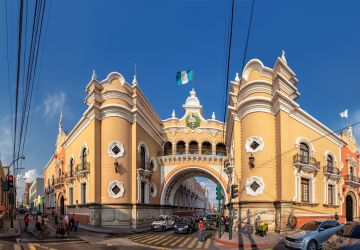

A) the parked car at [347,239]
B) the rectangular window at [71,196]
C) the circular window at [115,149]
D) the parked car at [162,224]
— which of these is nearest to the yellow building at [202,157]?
the circular window at [115,149]

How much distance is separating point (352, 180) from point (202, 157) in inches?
673

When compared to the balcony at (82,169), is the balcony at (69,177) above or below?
below

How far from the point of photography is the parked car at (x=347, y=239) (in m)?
10.2

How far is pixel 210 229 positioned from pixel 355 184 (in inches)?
587

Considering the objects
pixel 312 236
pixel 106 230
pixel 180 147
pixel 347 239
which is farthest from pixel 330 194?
pixel 347 239

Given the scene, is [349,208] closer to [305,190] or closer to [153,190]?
[305,190]

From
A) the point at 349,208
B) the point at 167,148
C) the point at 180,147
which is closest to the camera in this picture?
the point at 349,208

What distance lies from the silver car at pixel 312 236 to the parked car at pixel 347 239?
337cm

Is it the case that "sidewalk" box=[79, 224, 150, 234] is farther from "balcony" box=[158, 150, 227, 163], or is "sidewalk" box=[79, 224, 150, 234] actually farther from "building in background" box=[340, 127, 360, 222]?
"building in background" box=[340, 127, 360, 222]

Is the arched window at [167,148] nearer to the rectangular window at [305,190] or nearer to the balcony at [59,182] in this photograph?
the balcony at [59,182]

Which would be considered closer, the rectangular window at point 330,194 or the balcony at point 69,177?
the rectangular window at point 330,194

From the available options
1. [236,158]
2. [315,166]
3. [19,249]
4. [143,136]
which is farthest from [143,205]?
[19,249]

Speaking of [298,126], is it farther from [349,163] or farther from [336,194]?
[349,163]

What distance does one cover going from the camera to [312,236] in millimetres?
A: 15312
